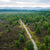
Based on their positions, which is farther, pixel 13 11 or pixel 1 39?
pixel 13 11

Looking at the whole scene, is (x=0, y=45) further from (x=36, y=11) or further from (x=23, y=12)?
(x=36, y=11)

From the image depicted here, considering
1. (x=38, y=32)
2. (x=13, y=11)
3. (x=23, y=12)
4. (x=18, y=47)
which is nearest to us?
(x=18, y=47)

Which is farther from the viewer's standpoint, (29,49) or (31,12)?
(31,12)

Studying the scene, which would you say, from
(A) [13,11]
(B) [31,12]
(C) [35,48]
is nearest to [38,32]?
(C) [35,48]

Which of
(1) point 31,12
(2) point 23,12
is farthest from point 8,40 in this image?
(1) point 31,12

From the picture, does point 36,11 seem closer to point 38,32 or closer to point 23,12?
point 23,12

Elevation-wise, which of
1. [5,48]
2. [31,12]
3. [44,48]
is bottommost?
[5,48]

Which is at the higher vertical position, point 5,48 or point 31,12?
point 31,12

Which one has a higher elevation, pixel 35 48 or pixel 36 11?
pixel 36 11

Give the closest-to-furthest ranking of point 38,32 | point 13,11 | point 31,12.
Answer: point 38,32, point 13,11, point 31,12
